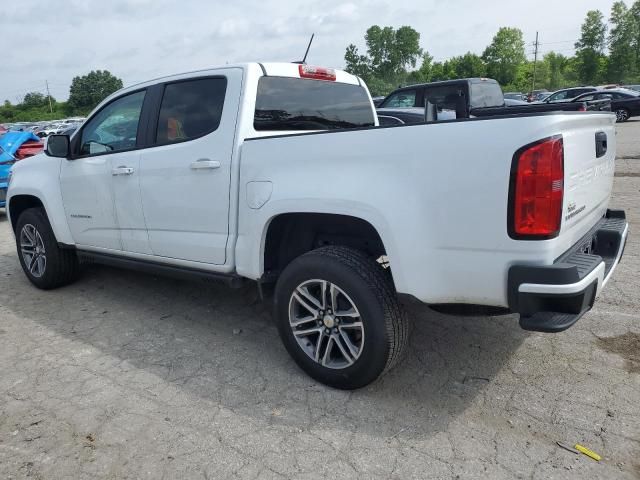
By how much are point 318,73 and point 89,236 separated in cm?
244

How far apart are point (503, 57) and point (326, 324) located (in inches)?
3169

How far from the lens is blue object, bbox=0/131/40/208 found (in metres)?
9.14

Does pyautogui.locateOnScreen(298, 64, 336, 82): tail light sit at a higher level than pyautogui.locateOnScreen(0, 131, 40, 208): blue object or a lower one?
higher

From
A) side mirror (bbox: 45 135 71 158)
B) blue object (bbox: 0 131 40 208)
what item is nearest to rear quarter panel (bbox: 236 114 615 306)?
side mirror (bbox: 45 135 71 158)

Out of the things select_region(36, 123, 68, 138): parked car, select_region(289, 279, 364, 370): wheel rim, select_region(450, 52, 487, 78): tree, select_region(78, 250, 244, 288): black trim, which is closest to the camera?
select_region(289, 279, 364, 370): wheel rim

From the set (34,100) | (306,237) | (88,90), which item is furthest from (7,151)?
(34,100)

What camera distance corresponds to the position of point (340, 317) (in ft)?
10.0

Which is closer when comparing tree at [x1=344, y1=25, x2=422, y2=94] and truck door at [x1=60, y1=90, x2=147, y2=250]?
truck door at [x1=60, y1=90, x2=147, y2=250]

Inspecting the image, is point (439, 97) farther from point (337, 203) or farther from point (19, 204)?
point (337, 203)

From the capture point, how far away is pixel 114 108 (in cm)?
445

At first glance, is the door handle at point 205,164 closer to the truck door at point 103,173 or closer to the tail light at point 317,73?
the truck door at point 103,173

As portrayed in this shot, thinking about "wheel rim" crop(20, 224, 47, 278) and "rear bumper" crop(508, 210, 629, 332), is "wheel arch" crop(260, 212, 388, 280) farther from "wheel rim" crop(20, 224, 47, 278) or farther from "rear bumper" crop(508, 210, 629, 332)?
"wheel rim" crop(20, 224, 47, 278)

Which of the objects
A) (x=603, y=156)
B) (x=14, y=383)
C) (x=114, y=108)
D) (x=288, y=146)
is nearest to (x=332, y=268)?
(x=288, y=146)

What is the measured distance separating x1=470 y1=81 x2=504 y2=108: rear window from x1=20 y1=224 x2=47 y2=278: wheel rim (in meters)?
7.62
